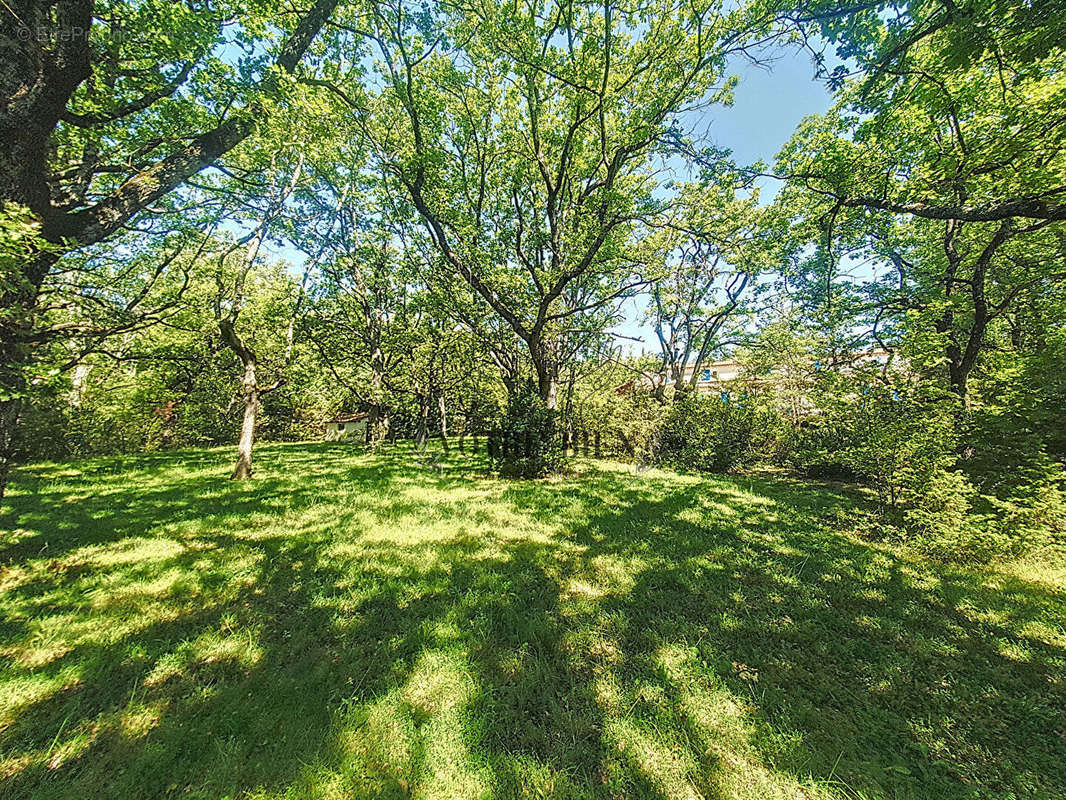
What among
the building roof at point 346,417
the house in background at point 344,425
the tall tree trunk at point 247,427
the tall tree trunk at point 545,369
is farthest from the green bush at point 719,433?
the building roof at point 346,417

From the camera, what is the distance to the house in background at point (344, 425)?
76.5 feet

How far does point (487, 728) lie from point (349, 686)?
121 cm

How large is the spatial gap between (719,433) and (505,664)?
43.5 feet

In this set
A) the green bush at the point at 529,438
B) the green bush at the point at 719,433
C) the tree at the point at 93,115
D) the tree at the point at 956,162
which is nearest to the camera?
the tree at the point at 93,115

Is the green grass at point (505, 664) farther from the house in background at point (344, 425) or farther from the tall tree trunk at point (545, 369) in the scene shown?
the house in background at point (344, 425)

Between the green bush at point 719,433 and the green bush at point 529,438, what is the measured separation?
6.72m

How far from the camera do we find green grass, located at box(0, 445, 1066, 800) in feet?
7.03

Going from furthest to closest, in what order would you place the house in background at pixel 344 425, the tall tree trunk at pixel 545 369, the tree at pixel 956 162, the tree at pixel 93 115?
the house in background at pixel 344 425, the tall tree trunk at pixel 545 369, the tree at pixel 956 162, the tree at pixel 93 115

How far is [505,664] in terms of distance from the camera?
118 inches

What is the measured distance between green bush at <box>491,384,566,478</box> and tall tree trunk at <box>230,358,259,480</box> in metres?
6.62

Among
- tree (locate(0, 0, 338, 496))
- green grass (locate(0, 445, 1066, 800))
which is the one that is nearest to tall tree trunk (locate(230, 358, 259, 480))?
green grass (locate(0, 445, 1066, 800))

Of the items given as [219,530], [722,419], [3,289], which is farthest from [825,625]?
[722,419]

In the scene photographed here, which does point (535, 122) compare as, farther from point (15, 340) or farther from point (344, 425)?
point (344, 425)

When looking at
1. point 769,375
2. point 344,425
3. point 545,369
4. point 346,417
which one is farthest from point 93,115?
point 346,417
